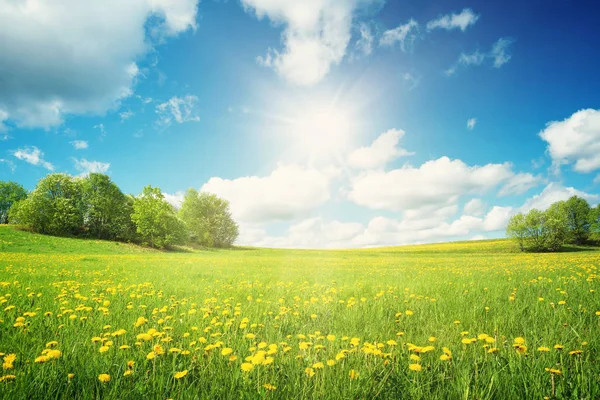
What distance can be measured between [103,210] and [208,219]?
22.1m

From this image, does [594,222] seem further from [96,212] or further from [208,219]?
[96,212]

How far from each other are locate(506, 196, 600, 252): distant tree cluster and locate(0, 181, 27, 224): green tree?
412 feet

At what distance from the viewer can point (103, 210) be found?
161 feet

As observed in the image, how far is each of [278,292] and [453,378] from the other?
15.8 feet

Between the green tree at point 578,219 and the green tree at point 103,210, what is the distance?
97.6 metres

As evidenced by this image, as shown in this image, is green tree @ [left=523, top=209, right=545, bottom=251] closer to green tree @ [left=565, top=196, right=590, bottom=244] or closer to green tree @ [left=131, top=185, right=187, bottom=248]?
green tree @ [left=565, top=196, right=590, bottom=244]

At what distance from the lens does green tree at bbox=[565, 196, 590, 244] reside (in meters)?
69.1

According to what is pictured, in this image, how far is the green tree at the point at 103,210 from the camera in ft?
160

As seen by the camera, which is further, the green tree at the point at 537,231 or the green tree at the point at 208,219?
the green tree at the point at 208,219

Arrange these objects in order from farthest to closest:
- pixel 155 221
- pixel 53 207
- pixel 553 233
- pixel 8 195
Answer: pixel 8 195 < pixel 553 233 < pixel 155 221 < pixel 53 207

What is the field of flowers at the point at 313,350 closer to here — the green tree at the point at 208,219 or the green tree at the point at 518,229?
the green tree at the point at 208,219

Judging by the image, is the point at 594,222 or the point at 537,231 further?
the point at 594,222

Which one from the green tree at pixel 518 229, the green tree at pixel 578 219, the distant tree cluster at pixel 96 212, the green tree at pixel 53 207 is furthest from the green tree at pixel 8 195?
the green tree at pixel 578 219

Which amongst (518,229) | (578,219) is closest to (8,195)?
(518,229)
